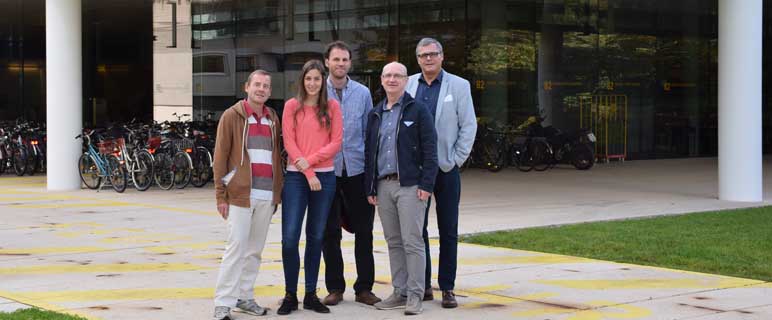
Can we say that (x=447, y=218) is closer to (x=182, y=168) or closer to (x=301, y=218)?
(x=301, y=218)

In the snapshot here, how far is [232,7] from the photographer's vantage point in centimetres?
2803

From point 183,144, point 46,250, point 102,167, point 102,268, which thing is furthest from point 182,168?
point 102,268

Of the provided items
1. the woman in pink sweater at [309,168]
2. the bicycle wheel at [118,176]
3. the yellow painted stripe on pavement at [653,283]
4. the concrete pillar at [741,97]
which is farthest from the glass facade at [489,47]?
the woman in pink sweater at [309,168]

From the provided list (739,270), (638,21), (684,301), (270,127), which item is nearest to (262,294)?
(270,127)

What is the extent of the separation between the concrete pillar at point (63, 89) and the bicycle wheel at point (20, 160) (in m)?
3.50

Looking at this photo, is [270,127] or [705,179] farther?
[705,179]

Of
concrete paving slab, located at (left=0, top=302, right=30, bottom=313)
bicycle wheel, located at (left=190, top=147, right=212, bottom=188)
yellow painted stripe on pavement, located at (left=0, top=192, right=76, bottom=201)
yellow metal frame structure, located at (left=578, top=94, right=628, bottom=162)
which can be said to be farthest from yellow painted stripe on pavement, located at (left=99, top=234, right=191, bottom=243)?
yellow metal frame structure, located at (left=578, top=94, right=628, bottom=162)

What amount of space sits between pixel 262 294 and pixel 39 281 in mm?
1906

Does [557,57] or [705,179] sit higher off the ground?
[557,57]

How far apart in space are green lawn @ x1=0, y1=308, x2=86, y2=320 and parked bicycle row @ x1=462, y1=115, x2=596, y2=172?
55.7 ft

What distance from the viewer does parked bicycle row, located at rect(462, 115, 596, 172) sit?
24219 millimetres

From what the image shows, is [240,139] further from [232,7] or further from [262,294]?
[232,7]

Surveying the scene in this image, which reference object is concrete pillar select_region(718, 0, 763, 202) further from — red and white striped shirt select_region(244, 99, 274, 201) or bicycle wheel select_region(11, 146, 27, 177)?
bicycle wheel select_region(11, 146, 27, 177)

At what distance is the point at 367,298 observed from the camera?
7.79 metres
